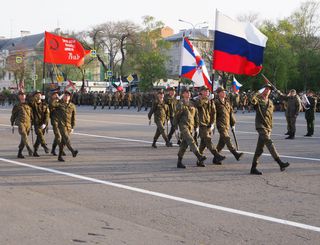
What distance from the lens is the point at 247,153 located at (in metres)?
13.1

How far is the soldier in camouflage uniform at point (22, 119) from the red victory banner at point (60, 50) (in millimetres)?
5139

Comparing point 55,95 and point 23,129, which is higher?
point 55,95

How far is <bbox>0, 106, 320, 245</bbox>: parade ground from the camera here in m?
5.83

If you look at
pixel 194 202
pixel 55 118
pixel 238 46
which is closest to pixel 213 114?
pixel 238 46

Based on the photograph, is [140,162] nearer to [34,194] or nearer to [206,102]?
[206,102]

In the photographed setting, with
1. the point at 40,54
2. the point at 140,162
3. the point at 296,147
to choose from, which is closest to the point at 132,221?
the point at 140,162

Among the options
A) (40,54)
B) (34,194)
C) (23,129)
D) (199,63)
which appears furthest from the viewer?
(40,54)

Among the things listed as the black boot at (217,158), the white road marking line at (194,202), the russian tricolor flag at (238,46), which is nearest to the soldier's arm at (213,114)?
the black boot at (217,158)

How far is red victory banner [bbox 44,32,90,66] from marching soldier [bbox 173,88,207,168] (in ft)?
26.4

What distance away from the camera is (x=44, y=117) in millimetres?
12922

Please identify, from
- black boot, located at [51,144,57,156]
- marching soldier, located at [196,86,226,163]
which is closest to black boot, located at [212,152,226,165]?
marching soldier, located at [196,86,226,163]

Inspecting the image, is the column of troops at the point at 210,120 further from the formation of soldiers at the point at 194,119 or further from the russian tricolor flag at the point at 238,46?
the russian tricolor flag at the point at 238,46

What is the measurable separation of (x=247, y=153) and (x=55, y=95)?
5.16 metres

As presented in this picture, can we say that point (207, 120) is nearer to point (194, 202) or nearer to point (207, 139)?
point (207, 139)
